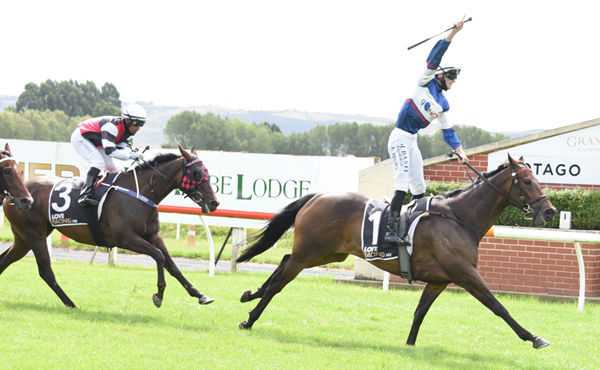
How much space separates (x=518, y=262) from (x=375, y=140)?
272 feet

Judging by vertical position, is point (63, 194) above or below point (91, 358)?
above

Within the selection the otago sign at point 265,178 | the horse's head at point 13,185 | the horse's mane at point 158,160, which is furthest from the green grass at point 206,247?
the horse's head at point 13,185

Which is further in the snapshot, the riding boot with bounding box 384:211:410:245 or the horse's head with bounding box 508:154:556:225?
the riding boot with bounding box 384:211:410:245

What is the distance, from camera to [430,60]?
7152 mm

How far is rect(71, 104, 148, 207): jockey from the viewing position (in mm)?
8219

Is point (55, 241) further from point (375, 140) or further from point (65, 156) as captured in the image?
point (375, 140)

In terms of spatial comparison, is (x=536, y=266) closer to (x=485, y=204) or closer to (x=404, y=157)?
(x=485, y=204)

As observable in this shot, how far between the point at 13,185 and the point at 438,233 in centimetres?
423

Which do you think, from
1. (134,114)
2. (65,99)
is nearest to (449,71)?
(134,114)

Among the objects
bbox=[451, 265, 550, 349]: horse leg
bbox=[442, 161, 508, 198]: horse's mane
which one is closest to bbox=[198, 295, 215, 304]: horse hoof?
bbox=[451, 265, 550, 349]: horse leg

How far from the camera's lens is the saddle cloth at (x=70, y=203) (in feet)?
27.2

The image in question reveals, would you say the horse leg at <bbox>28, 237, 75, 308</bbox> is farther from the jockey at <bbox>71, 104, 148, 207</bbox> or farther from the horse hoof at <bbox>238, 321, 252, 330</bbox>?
the horse hoof at <bbox>238, 321, 252, 330</bbox>

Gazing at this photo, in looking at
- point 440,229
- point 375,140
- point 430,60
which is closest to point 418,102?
point 430,60

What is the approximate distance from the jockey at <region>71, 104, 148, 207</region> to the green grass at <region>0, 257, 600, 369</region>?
1.48 metres
